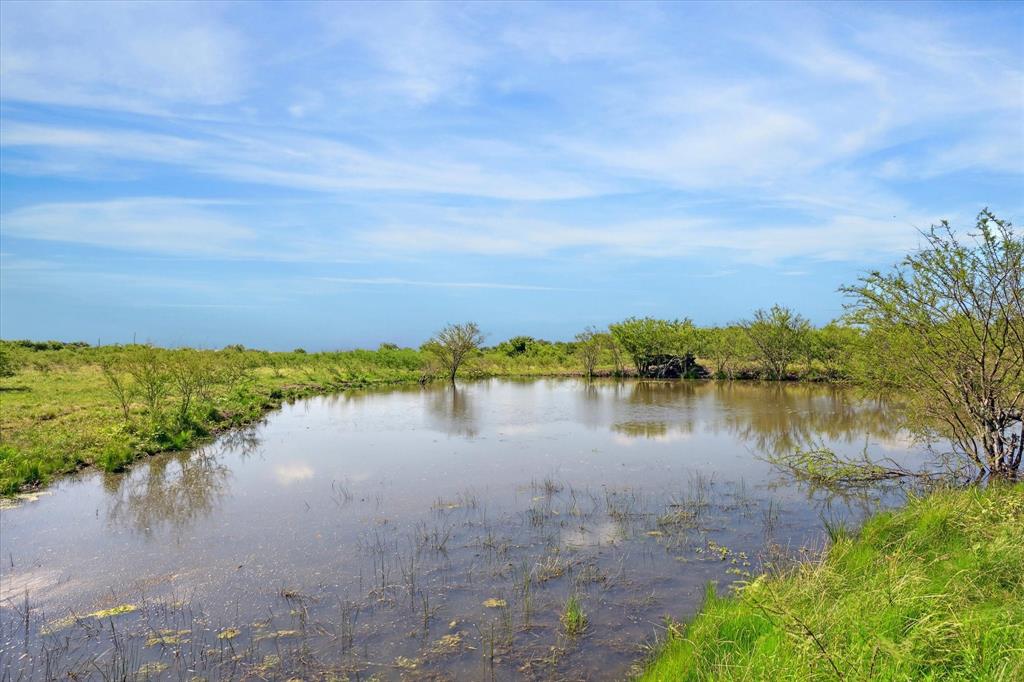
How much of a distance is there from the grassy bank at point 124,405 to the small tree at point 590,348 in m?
11.4

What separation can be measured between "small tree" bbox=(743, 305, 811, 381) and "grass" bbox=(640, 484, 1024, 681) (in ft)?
106

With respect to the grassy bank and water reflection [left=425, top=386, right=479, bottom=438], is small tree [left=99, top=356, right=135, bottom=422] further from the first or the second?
water reflection [left=425, top=386, right=479, bottom=438]

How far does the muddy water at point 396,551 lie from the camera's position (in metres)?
6.28

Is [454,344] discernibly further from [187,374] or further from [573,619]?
[573,619]

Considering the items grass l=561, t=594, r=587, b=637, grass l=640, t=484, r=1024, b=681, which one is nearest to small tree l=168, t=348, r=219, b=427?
grass l=561, t=594, r=587, b=637

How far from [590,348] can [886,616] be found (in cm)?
3958

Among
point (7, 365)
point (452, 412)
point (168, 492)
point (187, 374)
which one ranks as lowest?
point (168, 492)

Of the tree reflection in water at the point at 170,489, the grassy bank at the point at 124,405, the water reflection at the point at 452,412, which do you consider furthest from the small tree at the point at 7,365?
the water reflection at the point at 452,412

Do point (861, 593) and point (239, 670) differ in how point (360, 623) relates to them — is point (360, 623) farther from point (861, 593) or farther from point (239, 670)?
point (861, 593)

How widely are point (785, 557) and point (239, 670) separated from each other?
264 inches

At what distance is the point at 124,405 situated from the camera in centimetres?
1833

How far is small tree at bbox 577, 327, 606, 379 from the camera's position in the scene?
43844mm

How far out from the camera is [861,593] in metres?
5.03

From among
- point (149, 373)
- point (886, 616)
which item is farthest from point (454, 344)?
point (886, 616)
